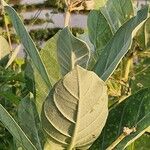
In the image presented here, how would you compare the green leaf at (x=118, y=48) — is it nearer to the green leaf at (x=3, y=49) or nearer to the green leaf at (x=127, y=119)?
the green leaf at (x=127, y=119)

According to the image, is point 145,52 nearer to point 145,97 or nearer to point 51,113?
point 145,97

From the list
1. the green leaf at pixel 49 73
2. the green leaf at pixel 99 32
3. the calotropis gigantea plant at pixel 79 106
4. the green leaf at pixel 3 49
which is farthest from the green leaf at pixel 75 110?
the green leaf at pixel 3 49

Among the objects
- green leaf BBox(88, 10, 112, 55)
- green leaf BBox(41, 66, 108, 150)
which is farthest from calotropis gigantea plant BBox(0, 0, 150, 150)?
green leaf BBox(88, 10, 112, 55)

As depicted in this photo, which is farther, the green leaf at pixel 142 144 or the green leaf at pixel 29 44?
the green leaf at pixel 142 144

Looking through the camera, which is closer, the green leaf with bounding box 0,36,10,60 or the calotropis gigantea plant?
the calotropis gigantea plant

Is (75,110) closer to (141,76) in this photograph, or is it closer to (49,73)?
(49,73)

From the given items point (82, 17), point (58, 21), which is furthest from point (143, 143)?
point (82, 17)

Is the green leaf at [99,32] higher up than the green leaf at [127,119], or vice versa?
the green leaf at [99,32]

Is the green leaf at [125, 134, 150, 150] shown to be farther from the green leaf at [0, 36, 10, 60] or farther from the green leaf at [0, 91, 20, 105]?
the green leaf at [0, 36, 10, 60]
